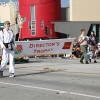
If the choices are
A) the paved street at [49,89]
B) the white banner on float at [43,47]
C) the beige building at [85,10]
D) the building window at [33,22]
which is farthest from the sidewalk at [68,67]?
the beige building at [85,10]

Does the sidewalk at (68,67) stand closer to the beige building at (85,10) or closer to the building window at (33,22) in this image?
the building window at (33,22)

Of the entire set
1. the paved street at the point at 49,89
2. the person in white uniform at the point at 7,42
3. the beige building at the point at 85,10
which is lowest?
the paved street at the point at 49,89

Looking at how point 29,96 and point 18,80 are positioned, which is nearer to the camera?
point 29,96

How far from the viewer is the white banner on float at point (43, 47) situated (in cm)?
2750

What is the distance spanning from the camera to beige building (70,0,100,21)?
64.5 m

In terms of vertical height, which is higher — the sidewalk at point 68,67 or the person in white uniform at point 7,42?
the person in white uniform at point 7,42

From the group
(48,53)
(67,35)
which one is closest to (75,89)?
(48,53)

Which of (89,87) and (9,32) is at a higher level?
(9,32)

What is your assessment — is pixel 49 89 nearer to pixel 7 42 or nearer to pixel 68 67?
pixel 7 42

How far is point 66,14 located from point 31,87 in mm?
60675

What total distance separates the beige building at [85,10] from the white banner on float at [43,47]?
113ft

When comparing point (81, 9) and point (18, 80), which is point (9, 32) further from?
point (81, 9)

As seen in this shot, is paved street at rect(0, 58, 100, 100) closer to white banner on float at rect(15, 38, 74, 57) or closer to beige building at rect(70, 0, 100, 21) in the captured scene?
white banner on float at rect(15, 38, 74, 57)

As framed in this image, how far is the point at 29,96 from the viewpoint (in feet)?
31.9
